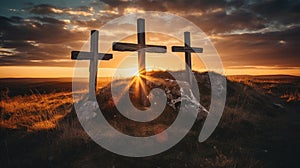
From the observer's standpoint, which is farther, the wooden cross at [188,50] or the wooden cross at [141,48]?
the wooden cross at [188,50]

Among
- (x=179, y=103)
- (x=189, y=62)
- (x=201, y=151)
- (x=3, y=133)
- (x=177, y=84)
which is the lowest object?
(x=201, y=151)

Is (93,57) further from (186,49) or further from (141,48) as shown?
(186,49)

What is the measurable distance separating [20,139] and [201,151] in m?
5.33

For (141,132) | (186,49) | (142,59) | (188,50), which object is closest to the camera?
(141,132)

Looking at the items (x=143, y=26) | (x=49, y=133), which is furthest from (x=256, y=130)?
(x=49, y=133)

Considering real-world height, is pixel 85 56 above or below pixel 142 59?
above

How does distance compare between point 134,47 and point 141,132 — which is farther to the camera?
point 134,47

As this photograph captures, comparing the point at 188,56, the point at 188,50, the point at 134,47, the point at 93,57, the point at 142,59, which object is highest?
the point at 188,50

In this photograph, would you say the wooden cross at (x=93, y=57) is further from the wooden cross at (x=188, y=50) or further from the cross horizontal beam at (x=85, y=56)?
the wooden cross at (x=188, y=50)

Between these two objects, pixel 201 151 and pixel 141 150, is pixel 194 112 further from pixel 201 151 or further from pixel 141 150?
pixel 141 150

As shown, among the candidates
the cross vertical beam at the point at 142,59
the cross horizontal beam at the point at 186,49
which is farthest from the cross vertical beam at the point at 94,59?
the cross horizontal beam at the point at 186,49

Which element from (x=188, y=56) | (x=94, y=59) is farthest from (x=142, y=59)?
(x=188, y=56)

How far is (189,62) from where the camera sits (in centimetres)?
1309

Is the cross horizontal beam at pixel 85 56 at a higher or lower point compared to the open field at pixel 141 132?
higher
